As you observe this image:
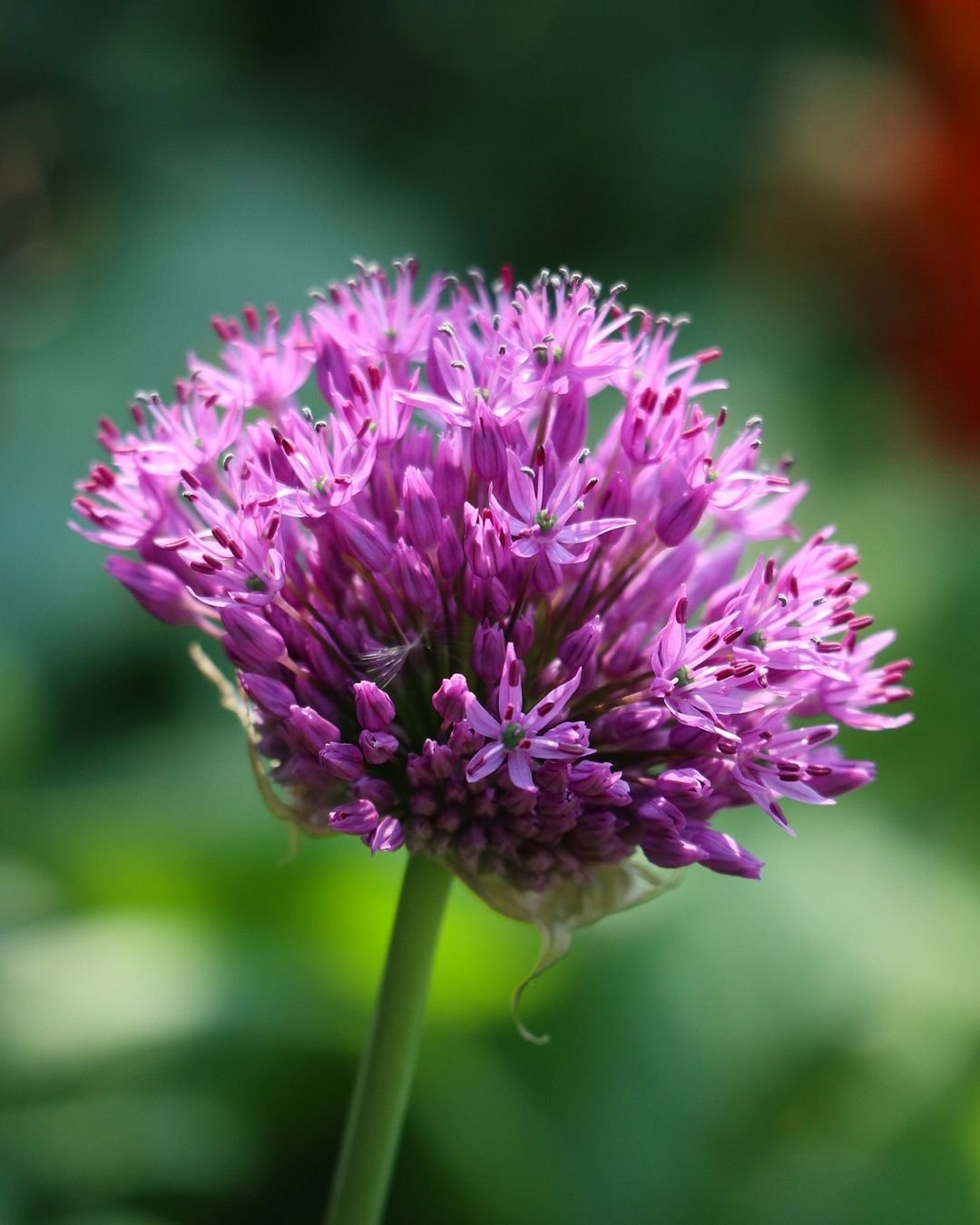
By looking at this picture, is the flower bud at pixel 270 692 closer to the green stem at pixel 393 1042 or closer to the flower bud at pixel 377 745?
the flower bud at pixel 377 745

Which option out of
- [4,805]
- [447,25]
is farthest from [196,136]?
[4,805]

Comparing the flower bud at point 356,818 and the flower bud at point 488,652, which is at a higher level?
the flower bud at point 488,652

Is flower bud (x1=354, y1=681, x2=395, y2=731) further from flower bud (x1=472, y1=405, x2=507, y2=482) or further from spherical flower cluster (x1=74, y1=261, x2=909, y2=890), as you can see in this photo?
flower bud (x1=472, y1=405, x2=507, y2=482)

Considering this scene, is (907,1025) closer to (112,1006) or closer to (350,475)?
(112,1006)

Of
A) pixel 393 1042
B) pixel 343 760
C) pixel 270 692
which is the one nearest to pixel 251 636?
pixel 270 692

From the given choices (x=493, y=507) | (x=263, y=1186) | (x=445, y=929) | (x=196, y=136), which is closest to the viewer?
(x=493, y=507)

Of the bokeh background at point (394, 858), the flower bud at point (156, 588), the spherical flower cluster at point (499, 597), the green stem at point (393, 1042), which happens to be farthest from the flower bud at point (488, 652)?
the bokeh background at point (394, 858)

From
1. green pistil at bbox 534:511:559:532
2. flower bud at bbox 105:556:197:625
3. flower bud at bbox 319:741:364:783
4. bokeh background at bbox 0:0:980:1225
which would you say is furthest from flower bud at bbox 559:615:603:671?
bokeh background at bbox 0:0:980:1225

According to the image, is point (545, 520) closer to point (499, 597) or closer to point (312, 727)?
point (499, 597)
